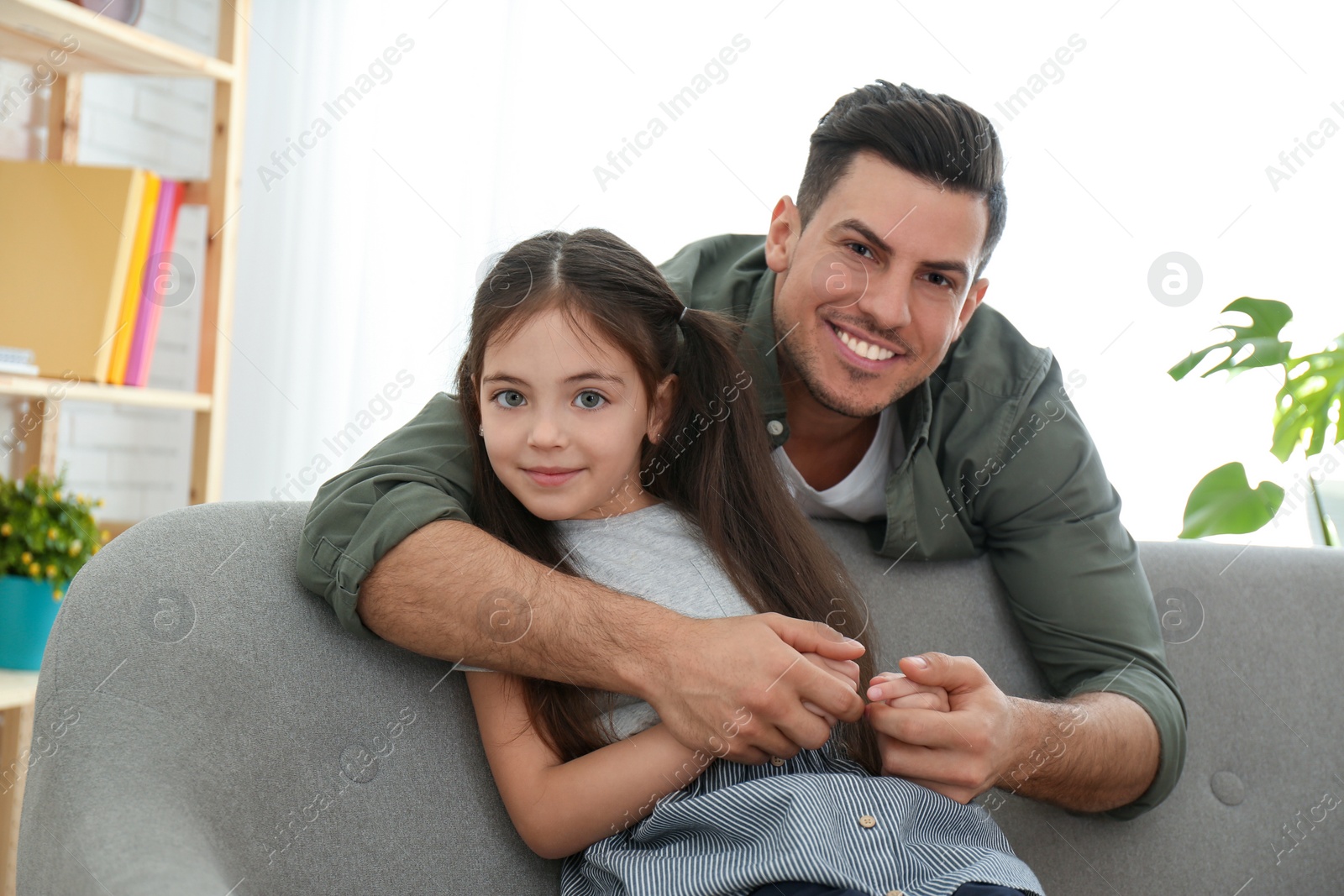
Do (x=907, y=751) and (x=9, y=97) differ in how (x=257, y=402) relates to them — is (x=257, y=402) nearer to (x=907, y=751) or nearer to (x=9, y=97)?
(x=9, y=97)

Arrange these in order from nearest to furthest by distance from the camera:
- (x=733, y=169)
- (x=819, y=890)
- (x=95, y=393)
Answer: (x=819, y=890)
(x=95, y=393)
(x=733, y=169)

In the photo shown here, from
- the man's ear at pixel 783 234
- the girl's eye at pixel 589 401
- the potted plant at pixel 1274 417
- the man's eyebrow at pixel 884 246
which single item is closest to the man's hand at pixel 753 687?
the girl's eye at pixel 589 401

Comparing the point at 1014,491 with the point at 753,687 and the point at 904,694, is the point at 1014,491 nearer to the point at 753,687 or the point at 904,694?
the point at 904,694

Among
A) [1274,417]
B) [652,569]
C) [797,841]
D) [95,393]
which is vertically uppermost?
[1274,417]

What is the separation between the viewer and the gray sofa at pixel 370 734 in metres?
0.85

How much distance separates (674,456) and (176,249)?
1.96 meters

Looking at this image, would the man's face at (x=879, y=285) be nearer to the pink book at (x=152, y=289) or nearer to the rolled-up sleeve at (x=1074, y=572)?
the rolled-up sleeve at (x=1074, y=572)

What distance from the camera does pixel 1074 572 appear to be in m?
1.29

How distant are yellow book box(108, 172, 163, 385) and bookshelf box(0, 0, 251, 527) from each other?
0.05 m

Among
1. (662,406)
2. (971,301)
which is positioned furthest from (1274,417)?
(662,406)

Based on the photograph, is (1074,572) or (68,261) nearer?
(1074,572)

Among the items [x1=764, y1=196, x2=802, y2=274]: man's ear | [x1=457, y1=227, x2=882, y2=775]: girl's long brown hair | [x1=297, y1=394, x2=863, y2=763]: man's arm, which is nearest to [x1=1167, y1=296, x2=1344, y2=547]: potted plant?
[x1=764, y1=196, x2=802, y2=274]: man's ear

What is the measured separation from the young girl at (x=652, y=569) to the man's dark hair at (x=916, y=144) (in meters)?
0.33

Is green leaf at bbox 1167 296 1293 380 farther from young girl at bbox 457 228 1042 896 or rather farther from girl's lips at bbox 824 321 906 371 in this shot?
young girl at bbox 457 228 1042 896
